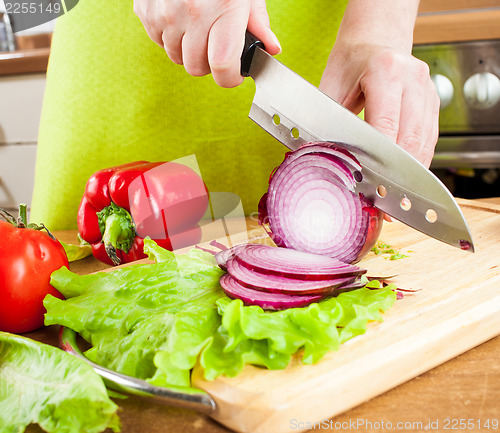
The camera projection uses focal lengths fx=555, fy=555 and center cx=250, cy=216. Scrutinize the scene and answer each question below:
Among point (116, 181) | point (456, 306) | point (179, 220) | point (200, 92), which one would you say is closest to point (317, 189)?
point (456, 306)

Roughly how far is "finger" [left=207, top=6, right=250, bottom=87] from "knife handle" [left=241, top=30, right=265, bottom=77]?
5cm

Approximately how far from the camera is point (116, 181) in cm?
153

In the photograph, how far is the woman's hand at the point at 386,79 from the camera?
4.05ft

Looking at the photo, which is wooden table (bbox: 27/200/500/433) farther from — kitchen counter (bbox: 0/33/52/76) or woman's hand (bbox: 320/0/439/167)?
kitchen counter (bbox: 0/33/52/76)

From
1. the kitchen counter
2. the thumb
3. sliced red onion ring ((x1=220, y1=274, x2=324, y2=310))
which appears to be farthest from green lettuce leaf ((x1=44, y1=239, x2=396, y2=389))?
the kitchen counter

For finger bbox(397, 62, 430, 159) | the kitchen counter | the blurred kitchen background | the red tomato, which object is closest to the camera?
the red tomato

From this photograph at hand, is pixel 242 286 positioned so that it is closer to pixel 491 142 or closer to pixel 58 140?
pixel 58 140

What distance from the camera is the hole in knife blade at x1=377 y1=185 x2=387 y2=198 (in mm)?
1132

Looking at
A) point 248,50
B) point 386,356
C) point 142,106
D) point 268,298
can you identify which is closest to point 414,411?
point 386,356

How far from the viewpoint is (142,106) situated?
1.95 metres

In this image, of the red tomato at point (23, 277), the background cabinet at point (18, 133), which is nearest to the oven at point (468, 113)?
the red tomato at point (23, 277)

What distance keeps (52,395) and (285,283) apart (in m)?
0.41

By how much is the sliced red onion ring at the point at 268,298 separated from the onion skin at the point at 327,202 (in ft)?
0.87

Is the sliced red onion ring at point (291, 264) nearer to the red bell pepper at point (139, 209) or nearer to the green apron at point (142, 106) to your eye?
the red bell pepper at point (139, 209)
